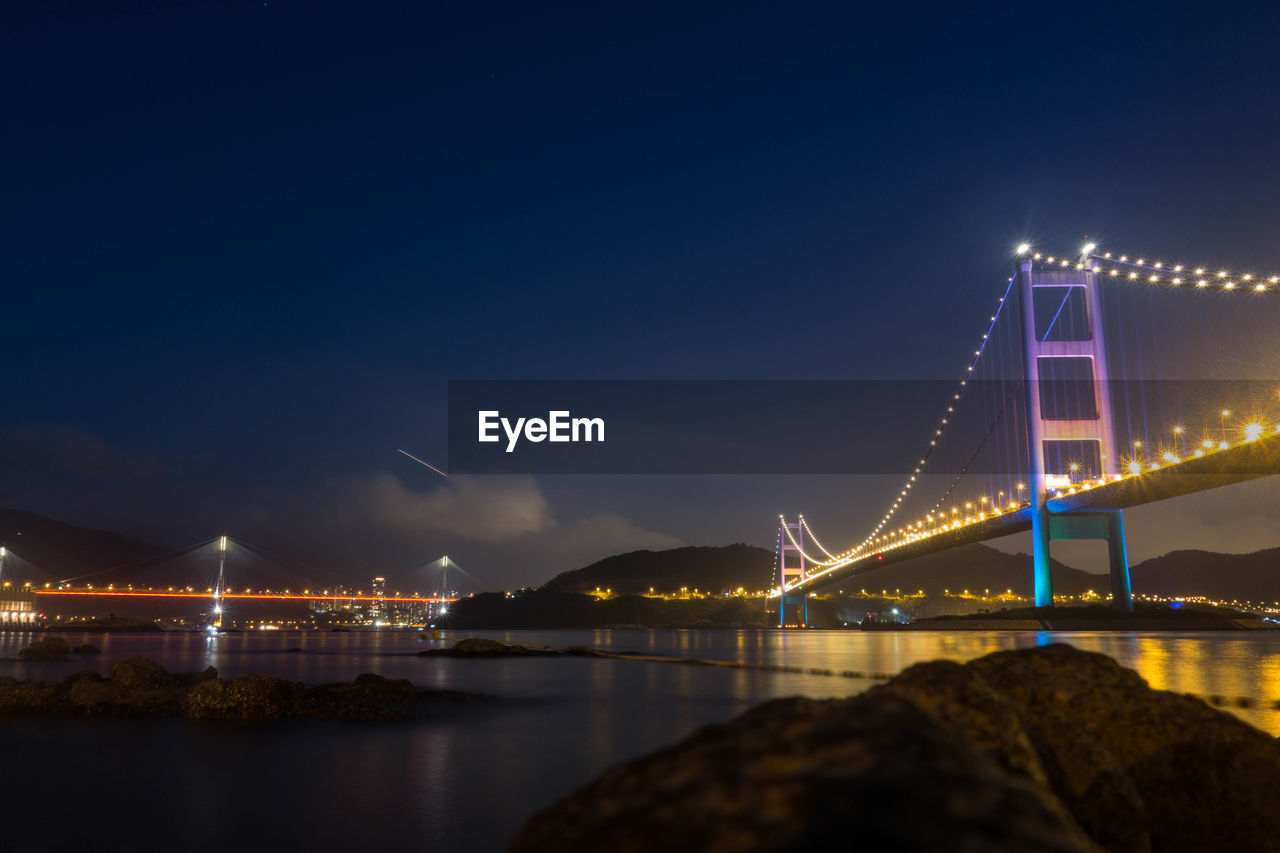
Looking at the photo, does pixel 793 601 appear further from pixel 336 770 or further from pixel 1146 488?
pixel 336 770

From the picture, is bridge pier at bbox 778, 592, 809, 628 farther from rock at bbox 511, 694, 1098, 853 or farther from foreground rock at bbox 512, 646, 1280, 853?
rock at bbox 511, 694, 1098, 853

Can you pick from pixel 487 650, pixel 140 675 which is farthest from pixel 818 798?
pixel 487 650

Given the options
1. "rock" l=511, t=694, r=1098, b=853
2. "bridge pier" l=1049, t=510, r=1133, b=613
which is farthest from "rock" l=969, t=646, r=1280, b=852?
"bridge pier" l=1049, t=510, r=1133, b=613

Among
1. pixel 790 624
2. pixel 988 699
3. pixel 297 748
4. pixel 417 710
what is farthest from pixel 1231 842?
pixel 790 624

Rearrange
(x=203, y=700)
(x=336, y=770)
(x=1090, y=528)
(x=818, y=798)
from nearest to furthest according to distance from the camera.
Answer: (x=818, y=798) < (x=336, y=770) < (x=203, y=700) < (x=1090, y=528)

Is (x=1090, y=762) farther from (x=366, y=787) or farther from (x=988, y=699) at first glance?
(x=366, y=787)

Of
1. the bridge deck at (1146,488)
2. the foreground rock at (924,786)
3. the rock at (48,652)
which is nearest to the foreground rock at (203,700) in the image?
the foreground rock at (924,786)

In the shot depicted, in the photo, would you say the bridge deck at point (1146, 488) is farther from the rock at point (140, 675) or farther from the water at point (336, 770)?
the rock at point (140, 675)
